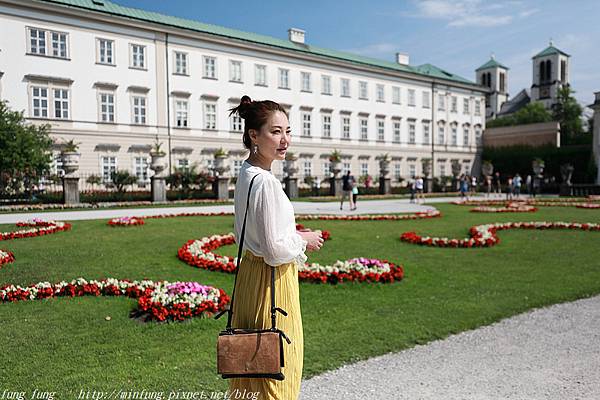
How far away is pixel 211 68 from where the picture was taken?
40062 millimetres

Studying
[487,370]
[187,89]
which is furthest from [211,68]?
[487,370]

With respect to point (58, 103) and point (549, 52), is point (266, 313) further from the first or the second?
point (549, 52)

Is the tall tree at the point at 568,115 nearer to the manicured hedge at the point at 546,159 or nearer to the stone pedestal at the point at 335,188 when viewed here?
the manicured hedge at the point at 546,159

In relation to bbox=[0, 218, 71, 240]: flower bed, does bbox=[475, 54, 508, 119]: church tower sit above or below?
above

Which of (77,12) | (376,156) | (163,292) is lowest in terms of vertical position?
(163,292)

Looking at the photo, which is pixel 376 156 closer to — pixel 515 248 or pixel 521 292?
pixel 515 248

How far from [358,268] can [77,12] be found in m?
33.4

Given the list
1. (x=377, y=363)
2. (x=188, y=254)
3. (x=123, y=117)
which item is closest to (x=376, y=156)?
(x=123, y=117)

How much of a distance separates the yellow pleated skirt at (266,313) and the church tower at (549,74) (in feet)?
328

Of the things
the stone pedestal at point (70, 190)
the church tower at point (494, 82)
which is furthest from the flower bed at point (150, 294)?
the church tower at point (494, 82)

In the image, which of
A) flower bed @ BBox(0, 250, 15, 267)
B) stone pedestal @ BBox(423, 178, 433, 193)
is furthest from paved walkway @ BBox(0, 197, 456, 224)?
stone pedestal @ BBox(423, 178, 433, 193)

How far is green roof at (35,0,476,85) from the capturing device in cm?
3538

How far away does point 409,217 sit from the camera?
17.5 meters

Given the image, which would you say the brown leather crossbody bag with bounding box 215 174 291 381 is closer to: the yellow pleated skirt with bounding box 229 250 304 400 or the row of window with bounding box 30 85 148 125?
the yellow pleated skirt with bounding box 229 250 304 400
